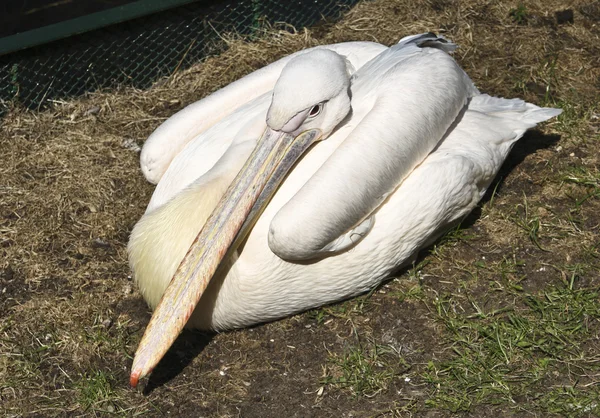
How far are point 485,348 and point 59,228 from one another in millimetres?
2251

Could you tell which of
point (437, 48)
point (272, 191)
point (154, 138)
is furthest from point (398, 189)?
point (154, 138)

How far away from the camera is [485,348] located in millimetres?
3578

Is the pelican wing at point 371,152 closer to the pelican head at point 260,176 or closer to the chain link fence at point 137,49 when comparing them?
the pelican head at point 260,176

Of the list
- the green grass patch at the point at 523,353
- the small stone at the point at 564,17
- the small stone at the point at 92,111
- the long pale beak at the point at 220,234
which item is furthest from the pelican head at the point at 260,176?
the small stone at the point at 564,17

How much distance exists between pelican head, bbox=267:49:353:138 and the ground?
838mm

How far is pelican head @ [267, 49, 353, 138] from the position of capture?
3.53 metres

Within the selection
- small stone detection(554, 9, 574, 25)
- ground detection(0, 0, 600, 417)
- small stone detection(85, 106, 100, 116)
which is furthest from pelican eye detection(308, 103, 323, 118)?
small stone detection(554, 9, 574, 25)

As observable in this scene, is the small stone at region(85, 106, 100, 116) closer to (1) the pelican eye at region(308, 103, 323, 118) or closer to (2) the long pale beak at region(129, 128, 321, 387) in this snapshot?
(2) the long pale beak at region(129, 128, 321, 387)

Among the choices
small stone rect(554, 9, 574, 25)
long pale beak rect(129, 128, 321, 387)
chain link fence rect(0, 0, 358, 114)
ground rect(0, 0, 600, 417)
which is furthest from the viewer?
small stone rect(554, 9, 574, 25)

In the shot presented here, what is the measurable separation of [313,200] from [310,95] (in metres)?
0.45

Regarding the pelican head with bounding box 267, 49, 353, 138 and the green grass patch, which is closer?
the green grass patch

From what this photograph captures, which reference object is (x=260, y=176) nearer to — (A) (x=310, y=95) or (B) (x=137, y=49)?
(A) (x=310, y=95)

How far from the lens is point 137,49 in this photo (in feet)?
18.0

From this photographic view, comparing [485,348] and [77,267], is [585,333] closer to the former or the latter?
[485,348]
